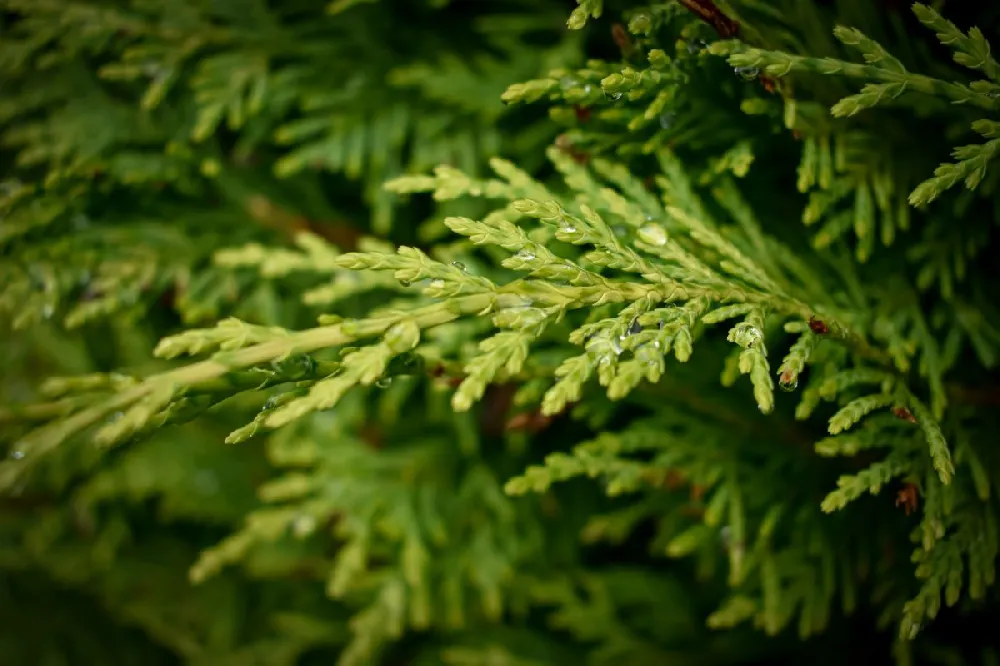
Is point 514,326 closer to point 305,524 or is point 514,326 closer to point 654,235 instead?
point 654,235

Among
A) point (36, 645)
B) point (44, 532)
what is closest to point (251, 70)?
point (44, 532)

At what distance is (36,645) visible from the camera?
318 centimetres

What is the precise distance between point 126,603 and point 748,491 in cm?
266

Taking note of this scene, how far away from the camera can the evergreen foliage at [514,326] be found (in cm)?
129

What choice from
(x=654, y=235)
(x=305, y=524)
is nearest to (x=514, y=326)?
(x=654, y=235)

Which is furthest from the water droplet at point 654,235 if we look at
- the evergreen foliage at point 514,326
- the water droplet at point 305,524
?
the water droplet at point 305,524

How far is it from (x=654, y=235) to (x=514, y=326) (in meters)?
0.37

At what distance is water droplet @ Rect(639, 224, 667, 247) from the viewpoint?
53.9 inches

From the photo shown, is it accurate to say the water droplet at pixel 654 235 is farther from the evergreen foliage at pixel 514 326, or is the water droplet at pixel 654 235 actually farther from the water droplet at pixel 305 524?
the water droplet at pixel 305 524

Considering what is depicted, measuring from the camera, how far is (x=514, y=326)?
4.04ft

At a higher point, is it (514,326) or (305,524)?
(514,326)

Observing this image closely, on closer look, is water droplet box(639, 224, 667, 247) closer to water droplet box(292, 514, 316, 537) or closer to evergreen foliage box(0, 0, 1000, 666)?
evergreen foliage box(0, 0, 1000, 666)

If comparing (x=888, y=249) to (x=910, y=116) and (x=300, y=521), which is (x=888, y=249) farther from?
(x=300, y=521)

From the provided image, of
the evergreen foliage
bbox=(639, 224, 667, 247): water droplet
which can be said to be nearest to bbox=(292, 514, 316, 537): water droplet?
the evergreen foliage
